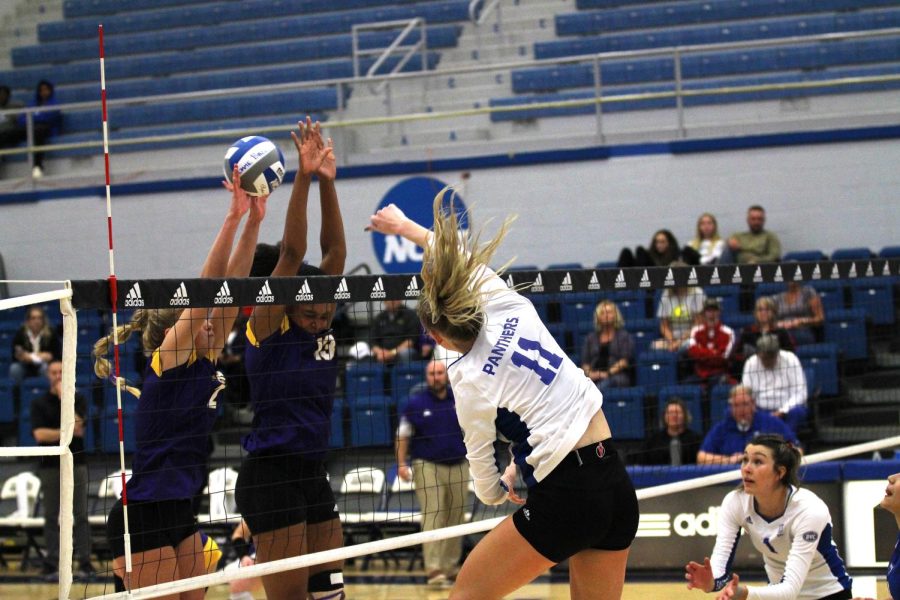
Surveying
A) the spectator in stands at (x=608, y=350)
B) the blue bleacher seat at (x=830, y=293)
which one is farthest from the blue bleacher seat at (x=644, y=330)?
the blue bleacher seat at (x=830, y=293)

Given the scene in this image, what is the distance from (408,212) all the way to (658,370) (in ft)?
14.2

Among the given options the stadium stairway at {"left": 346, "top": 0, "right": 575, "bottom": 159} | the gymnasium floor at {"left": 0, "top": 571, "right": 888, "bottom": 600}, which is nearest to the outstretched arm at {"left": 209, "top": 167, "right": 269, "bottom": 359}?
the gymnasium floor at {"left": 0, "top": 571, "right": 888, "bottom": 600}

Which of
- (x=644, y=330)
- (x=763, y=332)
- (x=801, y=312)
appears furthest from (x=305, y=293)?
(x=801, y=312)

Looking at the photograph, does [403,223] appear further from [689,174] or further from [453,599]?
[689,174]

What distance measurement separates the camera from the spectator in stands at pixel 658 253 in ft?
38.4

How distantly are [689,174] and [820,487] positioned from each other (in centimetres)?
531

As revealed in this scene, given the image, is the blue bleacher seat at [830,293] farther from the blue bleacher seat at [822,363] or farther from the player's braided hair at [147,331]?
the player's braided hair at [147,331]

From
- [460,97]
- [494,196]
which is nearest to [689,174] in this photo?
[494,196]

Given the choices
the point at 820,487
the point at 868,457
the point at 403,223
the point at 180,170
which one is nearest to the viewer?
the point at 403,223

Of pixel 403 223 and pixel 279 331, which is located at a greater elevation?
pixel 403 223

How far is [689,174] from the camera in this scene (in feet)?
42.5

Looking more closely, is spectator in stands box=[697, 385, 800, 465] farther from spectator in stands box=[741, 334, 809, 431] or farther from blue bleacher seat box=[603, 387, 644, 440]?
blue bleacher seat box=[603, 387, 644, 440]

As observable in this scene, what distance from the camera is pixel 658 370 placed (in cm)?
1045

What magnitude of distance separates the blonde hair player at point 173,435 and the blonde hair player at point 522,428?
3.70ft
